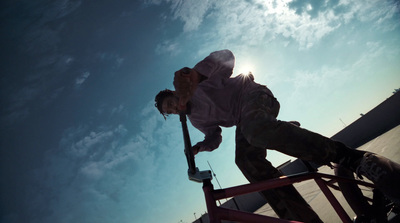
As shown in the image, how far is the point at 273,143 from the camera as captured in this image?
4.16ft

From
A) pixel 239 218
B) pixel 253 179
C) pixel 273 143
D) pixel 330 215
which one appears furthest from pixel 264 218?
pixel 330 215

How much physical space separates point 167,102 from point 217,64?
1.08 metres

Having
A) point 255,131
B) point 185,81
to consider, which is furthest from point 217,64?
point 255,131

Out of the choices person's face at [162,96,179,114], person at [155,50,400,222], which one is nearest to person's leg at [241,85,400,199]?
person at [155,50,400,222]

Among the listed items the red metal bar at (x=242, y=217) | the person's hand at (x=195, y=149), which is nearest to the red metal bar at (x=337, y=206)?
the red metal bar at (x=242, y=217)

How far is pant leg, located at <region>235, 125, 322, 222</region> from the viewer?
168 cm

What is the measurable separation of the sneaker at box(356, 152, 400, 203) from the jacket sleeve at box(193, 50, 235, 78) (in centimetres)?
129

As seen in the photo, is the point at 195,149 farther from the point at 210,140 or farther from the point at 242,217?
the point at 242,217

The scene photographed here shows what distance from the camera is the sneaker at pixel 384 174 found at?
0.98m

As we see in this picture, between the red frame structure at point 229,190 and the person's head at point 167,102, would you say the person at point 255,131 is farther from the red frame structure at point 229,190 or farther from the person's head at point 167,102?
the red frame structure at point 229,190

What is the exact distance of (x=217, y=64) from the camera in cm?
168

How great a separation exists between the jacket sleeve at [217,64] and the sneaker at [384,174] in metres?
1.29

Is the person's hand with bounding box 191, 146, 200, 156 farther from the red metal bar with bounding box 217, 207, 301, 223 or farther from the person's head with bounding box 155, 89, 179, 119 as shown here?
the red metal bar with bounding box 217, 207, 301, 223

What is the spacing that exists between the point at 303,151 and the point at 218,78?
121cm
